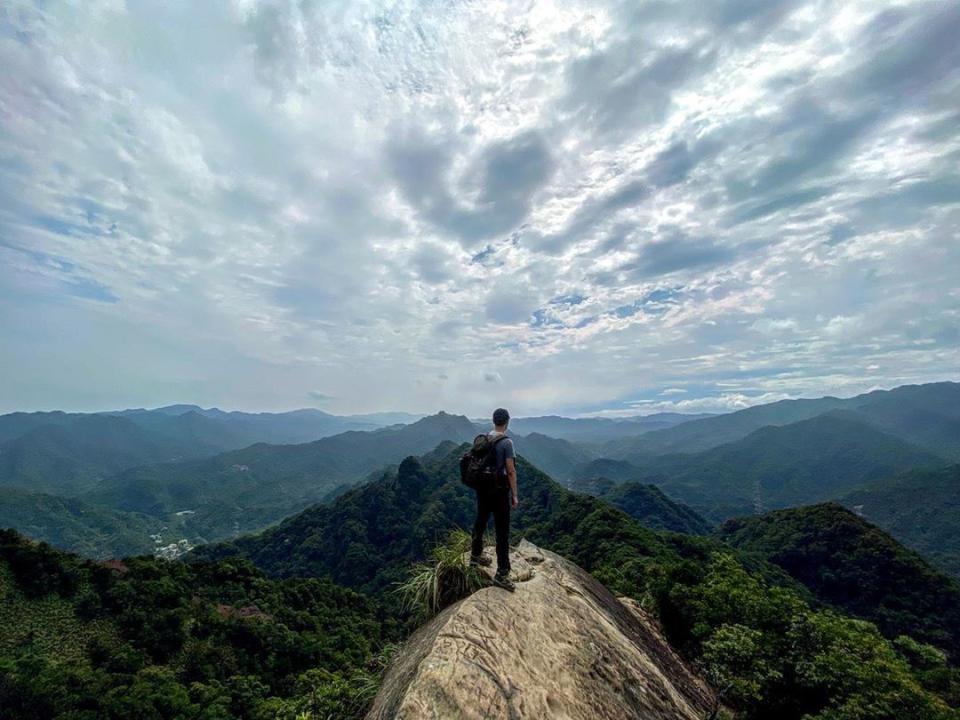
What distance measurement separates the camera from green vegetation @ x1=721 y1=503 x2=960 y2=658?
65938 millimetres

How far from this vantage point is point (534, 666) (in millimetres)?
5391

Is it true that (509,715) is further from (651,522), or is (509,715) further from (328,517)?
(651,522)

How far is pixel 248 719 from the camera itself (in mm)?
33625

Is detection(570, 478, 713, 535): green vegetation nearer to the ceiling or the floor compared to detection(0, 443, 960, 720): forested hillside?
nearer to the floor

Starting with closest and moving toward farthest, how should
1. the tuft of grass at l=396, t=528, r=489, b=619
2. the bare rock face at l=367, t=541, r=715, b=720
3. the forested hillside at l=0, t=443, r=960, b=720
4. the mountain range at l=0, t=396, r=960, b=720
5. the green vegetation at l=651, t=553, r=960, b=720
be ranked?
the bare rock face at l=367, t=541, r=715, b=720, the green vegetation at l=651, t=553, r=960, b=720, the tuft of grass at l=396, t=528, r=489, b=619, the mountain range at l=0, t=396, r=960, b=720, the forested hillside at l=0, t=443, r=960, b=720

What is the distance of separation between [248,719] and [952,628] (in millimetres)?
95875

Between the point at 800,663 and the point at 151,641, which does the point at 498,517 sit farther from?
the point at 151,641

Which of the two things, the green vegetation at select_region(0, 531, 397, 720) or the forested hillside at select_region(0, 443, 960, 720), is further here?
the green vegetation at select_region(0, 531, 397, 720)

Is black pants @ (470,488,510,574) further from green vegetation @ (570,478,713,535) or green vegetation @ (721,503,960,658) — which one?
green vegetation @ (570,478,713,535)

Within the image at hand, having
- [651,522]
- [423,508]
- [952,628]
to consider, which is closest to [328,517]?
[423,508]

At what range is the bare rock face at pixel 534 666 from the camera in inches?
179

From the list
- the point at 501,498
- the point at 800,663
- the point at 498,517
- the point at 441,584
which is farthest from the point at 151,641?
the point at 800,663

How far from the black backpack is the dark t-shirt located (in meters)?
0.05

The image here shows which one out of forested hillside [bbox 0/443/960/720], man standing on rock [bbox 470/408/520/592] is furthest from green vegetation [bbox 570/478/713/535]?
man standing on rock [bbox 470/408/520/592]
